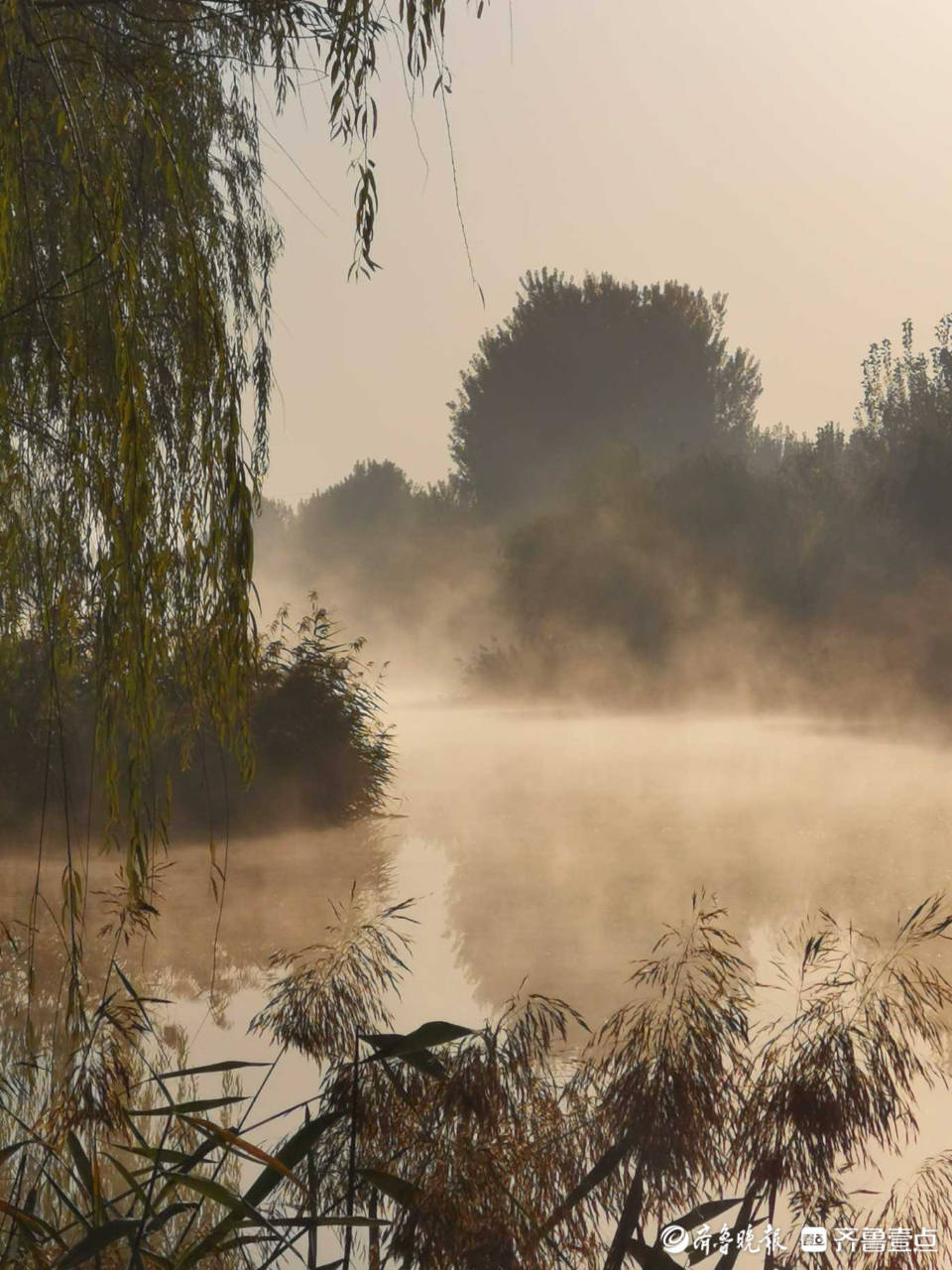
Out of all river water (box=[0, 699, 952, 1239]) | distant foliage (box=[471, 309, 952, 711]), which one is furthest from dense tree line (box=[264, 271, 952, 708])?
river water (box=[0, 699, 952, 1239])

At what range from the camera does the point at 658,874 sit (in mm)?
7191

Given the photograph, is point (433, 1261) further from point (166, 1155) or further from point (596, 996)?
point (596, 996)

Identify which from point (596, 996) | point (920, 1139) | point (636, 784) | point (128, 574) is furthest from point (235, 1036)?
point (636, 784)

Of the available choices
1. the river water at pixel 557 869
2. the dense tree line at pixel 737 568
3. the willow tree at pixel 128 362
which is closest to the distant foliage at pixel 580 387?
the dense tree line at pixel 737 568

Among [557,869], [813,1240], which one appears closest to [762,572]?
[557,869]

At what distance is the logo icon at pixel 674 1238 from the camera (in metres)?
2.27

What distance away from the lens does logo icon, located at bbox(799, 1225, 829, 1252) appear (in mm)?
2371

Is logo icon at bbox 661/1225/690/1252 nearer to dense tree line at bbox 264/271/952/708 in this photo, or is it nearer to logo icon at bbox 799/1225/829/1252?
logo icon at bbox 799/1225/829/1252

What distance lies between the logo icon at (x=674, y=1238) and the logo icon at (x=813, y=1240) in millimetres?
233

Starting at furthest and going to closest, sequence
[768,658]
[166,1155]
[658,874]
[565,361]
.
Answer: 1. [565,361]
2. [768,658]
3. [658,874]
4. [166,1155]

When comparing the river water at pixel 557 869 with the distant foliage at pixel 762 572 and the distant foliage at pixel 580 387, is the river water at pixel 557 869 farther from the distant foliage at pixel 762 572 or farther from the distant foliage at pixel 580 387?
the distant foliage at pixel 580 387

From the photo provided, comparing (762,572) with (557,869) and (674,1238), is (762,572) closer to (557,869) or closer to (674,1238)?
(557,869)

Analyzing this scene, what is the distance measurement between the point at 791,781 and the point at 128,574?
27.7ft

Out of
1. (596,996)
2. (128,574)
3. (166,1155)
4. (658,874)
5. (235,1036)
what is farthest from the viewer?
(658,874)
